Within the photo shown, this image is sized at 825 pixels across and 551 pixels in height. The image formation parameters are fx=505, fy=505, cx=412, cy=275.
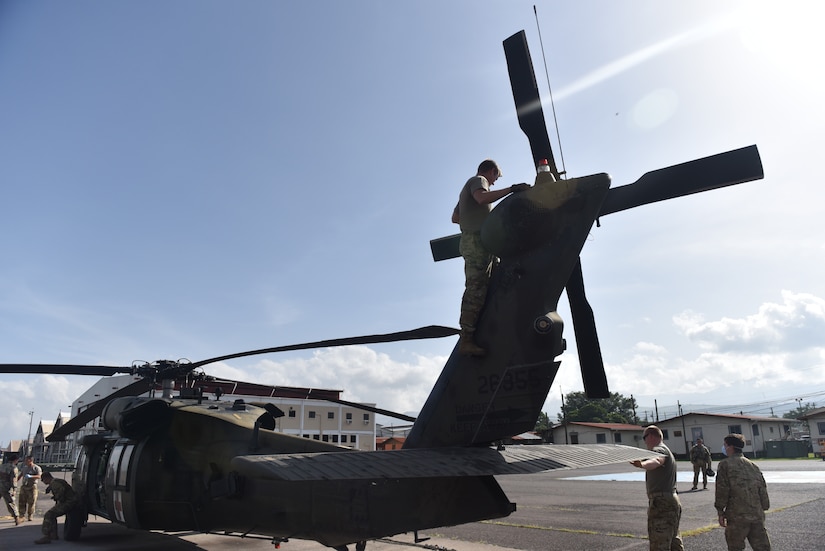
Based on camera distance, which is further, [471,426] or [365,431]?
[365,431]

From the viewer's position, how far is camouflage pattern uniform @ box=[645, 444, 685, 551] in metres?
5.78

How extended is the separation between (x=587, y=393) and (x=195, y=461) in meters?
5.86

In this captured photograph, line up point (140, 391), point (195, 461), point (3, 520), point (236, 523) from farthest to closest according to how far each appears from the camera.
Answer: point (3, 520) < point (140, 391) < point (195, 461) < point (236, 523)

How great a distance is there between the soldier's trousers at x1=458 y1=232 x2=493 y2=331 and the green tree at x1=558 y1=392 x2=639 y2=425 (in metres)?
75.8

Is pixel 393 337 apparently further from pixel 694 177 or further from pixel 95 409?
pixel 95 409

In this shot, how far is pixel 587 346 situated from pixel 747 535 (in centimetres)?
374

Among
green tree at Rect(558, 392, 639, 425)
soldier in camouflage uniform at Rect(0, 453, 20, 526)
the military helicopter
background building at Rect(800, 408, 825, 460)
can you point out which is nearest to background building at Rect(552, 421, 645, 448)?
green tree at Rect(558, 392, 639, 425)

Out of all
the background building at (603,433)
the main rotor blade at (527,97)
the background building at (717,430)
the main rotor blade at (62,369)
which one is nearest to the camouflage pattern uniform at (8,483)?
the main rotor blade at (62,369)

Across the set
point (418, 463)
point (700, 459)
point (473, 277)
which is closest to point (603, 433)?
point (700, 459)

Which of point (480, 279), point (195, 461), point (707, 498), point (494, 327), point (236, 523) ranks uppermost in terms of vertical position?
point (480, 279)

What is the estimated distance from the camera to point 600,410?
81438 mm

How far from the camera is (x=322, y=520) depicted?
5488 millimetres

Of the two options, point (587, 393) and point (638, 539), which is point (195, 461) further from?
point (638, 539)

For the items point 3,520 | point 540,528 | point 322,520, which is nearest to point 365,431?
point 3,520
